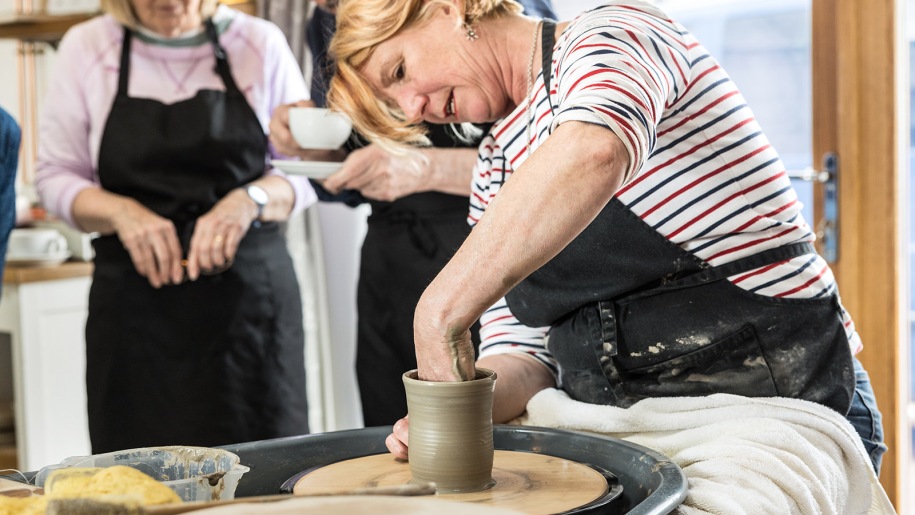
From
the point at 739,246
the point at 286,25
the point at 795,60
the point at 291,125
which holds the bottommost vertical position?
the point at 739,246

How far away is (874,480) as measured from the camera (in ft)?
3.36

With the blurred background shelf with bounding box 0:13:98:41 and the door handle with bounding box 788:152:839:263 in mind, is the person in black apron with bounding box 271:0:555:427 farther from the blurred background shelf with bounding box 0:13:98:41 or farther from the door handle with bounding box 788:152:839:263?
the blurred background shelf with bounding box 0:13:98:41

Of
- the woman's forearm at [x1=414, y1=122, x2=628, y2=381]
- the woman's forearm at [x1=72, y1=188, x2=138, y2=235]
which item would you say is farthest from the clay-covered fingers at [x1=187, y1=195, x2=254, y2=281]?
the woman's forearm at [x1=414, y1=122, x2=628, y2=381]

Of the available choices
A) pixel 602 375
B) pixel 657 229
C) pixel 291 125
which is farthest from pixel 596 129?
pixel 291 125

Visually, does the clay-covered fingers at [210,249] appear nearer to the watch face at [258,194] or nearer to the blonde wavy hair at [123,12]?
the watch face at [258,194]

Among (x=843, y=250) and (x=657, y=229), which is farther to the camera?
(x=843, y=250)

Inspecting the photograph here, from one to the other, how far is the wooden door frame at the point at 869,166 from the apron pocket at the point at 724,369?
4.14ft

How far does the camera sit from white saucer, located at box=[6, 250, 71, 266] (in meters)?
2.79

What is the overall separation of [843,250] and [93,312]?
1675 mm

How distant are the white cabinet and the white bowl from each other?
136 centimetres

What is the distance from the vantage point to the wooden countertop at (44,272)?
2.70 m

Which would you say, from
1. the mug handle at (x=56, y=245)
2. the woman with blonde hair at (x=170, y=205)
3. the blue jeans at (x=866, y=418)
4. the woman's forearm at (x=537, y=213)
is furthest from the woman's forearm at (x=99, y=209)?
the blue jeans at (x=866, y=418)

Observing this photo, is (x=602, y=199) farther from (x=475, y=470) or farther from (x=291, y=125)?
(x=291, y=125)

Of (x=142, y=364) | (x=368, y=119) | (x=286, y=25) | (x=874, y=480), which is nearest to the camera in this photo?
(x=874, y=480)
